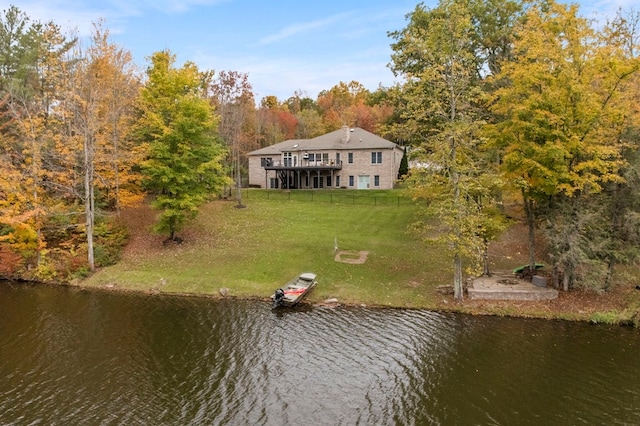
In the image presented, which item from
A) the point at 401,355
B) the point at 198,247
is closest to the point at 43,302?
the point at 198,247

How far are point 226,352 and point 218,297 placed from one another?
7769 millimetres

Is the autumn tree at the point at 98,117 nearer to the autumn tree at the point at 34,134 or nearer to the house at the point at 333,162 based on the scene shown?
the autumn tree at the point at 34,134

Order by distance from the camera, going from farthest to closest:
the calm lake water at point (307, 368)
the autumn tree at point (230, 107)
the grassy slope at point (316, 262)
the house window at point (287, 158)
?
the house window at point (287, 158), the autumn tree at point (230, 107), the grassy slope at point (316, 262), the calm lake water at point (307, 368)

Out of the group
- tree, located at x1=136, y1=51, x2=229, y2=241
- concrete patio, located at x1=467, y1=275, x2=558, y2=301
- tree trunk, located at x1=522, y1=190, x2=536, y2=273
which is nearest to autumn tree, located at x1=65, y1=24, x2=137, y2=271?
tree, located at x1=136, y1=51, x2=229, y2=241

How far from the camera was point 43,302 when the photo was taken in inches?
957

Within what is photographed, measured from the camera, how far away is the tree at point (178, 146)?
103ft

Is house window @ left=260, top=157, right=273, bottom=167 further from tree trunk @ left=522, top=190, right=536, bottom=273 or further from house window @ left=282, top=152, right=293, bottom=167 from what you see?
tree trunk @ left=522, top=190, right=536, bottom=273

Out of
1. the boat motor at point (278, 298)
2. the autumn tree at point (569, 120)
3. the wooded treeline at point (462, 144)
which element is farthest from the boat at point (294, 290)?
the autumn tree at point (569, 120)

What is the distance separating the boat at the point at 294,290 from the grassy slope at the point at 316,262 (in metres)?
0.66

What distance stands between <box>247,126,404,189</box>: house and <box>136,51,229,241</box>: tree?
22.9 m

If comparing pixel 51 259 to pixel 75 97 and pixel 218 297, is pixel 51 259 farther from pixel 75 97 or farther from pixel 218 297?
pixel 218 297

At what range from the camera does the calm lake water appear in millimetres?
13461

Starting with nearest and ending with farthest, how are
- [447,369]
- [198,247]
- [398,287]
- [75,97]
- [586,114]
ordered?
[447,369] → [586,114] → [398,287] → [75,97] → [198,247]

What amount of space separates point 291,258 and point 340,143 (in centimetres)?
2915
